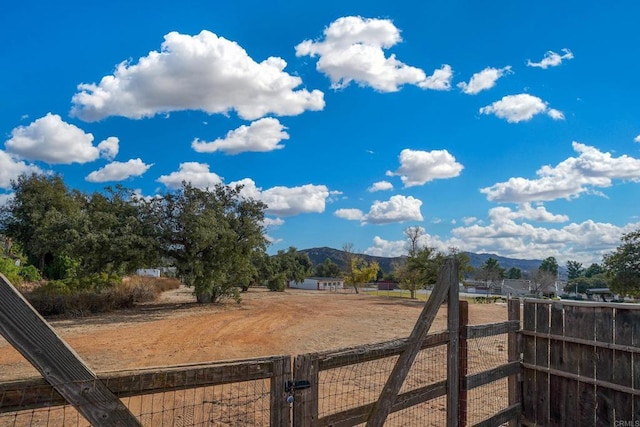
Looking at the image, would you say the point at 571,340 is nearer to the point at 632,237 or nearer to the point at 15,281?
the point at 15,281

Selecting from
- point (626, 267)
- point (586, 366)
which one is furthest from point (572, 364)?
point (626, 267)

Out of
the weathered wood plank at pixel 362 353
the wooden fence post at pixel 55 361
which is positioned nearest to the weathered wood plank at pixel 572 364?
the weathered wood plank at pixel 362 353

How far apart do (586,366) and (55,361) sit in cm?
505

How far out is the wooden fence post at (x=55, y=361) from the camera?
216 centimetres

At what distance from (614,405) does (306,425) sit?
3532mm

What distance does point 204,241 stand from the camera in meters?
21.4

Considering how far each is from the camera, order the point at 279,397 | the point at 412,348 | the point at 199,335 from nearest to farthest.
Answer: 1. the point at 279,397
2. the point at 412,348
3. the point at 199,335

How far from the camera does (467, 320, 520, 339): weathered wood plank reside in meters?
4.89

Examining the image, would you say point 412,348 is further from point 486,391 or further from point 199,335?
point 199,335

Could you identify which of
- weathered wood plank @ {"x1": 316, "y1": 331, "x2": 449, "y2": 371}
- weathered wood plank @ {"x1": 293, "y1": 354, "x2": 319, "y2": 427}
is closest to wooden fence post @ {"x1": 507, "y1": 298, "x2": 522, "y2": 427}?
weathered wood plank @ {"x1": 316, "y1": 331, "x2": 449, "y2": 371}

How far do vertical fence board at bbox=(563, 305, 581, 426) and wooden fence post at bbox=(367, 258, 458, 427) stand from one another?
1535mm

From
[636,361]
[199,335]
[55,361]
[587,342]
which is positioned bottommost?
[199,335]

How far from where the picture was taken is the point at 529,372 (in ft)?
17.9

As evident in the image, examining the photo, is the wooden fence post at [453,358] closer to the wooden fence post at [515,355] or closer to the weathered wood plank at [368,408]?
the weathered wood plank at [368,408]
